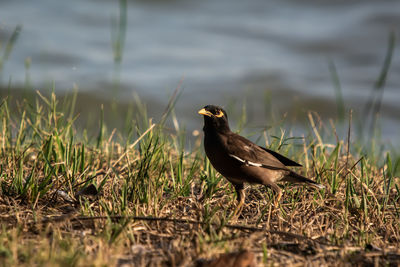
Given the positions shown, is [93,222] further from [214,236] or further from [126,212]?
[214,236]

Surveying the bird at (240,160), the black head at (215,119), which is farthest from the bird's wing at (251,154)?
the black head at (215,119)

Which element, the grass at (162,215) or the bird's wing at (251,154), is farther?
the bird's wing at (251,154)

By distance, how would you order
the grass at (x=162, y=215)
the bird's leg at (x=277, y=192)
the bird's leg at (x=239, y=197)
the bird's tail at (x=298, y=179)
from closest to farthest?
A: the grass at (x=162, y=215)
the bird's leg at (x=239, y=197)
the bird's leg at (x=277, y=192)
the bird's tail at (x=298, y=179)

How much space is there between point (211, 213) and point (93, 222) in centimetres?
86

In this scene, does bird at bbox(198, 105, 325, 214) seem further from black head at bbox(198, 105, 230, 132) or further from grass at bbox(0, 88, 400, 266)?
grass at bbox(0, 88, 400, 266)

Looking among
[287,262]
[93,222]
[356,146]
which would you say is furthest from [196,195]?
[356,146]

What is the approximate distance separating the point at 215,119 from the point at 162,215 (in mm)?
1323

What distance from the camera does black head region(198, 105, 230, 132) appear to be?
5398mm

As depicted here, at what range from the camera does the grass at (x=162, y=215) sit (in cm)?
364

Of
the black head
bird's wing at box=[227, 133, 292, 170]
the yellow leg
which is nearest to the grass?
the yellow leg

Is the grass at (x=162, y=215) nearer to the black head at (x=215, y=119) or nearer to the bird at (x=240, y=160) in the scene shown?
the bird at (x=240, y=160)

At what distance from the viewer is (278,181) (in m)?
5.46

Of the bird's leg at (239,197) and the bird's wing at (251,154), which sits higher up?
the bird's wing at (251,154)

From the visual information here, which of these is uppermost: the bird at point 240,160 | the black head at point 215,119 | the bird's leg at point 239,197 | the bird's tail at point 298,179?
the black head at point 215,119
